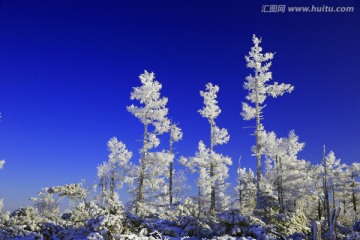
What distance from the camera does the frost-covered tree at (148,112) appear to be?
27.1 m

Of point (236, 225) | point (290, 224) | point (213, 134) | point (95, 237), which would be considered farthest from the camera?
point (213, 134)

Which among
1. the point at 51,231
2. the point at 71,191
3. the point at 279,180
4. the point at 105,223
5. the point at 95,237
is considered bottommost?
the point at 51,231

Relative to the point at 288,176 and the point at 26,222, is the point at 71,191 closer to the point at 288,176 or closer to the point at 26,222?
the point at 26,222

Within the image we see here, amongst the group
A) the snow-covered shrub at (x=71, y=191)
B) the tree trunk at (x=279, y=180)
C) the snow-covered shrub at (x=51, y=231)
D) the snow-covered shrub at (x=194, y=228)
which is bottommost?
the snow-covered shrub at (x=51, y=231)

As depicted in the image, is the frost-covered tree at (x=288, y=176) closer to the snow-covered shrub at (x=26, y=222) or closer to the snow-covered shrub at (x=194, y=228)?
the snow-covered shrub at (x=194, y=228)

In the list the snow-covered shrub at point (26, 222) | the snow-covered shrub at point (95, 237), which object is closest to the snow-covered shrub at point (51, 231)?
the snow-covered shrub at point (26, 222)

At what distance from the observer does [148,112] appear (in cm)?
2773

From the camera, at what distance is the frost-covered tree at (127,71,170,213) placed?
27078mm

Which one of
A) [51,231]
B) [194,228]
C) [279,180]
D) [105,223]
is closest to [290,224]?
[194,228]

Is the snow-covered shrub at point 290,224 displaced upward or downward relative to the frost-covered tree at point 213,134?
downward

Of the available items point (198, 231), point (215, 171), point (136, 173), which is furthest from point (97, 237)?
point (215, 171)

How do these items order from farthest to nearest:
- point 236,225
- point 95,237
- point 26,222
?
point 26,222
point 236,225
point 95,237

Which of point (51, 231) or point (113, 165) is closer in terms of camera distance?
point (51, 231)

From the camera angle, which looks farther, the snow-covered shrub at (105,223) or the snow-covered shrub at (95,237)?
the snow-covered shrub at (105,223)
